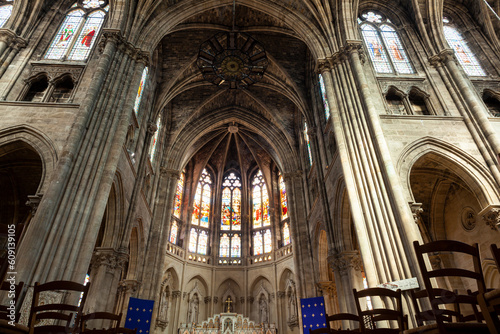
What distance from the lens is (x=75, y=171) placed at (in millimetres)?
9875

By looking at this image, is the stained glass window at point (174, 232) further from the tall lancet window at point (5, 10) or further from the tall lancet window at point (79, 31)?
the tall lancet window at point (5, 10)

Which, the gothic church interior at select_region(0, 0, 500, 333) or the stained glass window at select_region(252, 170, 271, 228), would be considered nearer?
the gothic church interior at select_region(0, 0, 500, 333)

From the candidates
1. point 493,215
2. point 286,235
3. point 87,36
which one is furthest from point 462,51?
point 87,36

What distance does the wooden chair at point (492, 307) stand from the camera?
3.05 meters

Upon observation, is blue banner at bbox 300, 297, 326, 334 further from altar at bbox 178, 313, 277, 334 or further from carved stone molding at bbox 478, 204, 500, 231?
carved stone molding at bbox 478, 204, 500, 231

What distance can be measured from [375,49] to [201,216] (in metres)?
17.8

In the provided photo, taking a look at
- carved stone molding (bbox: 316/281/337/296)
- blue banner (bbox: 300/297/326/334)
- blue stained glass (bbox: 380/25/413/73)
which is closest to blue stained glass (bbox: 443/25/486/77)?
blue stained glass (bbox: 380/25/413/73)

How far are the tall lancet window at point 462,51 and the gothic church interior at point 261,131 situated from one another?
3.2 inches

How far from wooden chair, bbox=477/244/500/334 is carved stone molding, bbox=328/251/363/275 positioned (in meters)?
10.7

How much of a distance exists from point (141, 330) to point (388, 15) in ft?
57.2

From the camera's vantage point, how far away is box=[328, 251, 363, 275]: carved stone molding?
1348 cm

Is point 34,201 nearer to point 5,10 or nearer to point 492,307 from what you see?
point 492,307

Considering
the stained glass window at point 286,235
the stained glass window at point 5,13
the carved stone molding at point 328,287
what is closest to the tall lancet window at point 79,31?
the stained glass window at point 5,13

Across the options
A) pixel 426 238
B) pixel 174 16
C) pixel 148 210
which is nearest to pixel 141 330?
pixel 148 210
